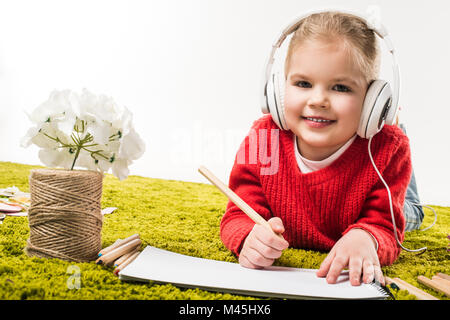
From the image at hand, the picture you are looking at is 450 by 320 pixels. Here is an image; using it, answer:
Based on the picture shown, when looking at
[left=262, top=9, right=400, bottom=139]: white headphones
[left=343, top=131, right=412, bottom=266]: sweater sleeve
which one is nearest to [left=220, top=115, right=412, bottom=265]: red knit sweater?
[left=343, top=131, right=412, bottom=266]: sweater sleeve

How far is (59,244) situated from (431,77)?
1928mm

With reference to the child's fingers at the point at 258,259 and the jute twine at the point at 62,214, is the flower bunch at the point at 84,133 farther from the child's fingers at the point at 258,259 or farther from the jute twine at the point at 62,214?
the child's fingers at the point at 258,259

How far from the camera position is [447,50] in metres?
1.99

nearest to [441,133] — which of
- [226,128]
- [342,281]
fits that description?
[226,128]

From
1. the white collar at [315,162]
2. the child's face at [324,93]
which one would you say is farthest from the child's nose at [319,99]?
the white collar at [315,162]

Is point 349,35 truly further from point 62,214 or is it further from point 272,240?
point 62,214

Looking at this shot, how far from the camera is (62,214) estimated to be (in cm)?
69

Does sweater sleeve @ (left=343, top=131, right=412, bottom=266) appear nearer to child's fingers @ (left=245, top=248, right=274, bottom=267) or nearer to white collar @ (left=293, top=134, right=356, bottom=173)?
white collar @ (left=293, top=134, right=356, bottom=173)

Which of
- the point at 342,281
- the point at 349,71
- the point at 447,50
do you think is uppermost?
the point at 447,50

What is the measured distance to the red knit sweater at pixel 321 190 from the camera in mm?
894

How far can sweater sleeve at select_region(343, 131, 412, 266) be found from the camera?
2.77ft
